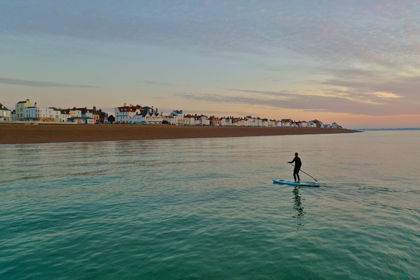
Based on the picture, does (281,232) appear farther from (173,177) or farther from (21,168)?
(21,168)

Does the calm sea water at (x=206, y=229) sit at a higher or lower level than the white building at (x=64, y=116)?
lower

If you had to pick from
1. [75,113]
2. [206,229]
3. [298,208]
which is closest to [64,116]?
[75,113]

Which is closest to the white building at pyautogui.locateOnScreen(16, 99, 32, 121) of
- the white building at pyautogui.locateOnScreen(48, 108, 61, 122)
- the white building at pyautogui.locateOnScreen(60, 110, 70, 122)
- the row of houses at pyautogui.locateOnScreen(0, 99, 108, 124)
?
the row of houses at pyautogui.locateOnScreen(0, 99, 108, 124)

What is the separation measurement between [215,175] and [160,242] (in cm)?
1679

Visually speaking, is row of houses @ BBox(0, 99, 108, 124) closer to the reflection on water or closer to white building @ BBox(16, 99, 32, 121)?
white building @ BBox(16, 99, 32, 121)

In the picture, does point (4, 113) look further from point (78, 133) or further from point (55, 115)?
point (78, 133)

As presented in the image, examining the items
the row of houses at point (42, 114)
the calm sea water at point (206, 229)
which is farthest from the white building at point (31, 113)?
the calm sea water at point (206, 229)

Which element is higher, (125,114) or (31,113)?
(125,114)

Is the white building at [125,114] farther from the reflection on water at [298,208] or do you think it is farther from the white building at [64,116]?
the reflection on water at [298,208]

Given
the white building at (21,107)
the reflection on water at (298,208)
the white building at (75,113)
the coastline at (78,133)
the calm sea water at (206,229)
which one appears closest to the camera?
the calm sea water at (206,229)

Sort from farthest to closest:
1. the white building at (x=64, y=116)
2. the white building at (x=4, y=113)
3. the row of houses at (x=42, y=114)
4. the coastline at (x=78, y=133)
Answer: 1. the white building at (x=64, y=116)
2. the row of houses at (x=42, y=114)
3. the white building at (x=4, y=113)
4. the coastline at (x=78, y=133)

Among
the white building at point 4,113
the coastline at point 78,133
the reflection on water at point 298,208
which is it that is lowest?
the reflection on water at point 298,208

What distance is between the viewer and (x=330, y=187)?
23.2 meters

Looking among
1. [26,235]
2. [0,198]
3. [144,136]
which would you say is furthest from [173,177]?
[144,136]
